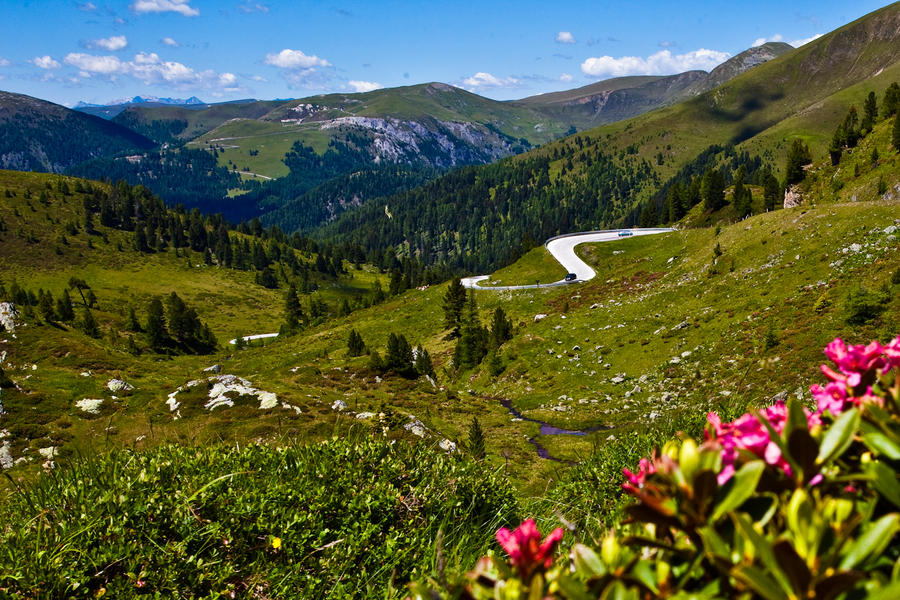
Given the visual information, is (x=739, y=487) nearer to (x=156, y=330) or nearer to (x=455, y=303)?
(x=455, y=303)

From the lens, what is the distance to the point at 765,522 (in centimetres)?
142

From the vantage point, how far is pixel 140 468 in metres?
5.61

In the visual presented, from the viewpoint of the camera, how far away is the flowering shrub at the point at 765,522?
1.19m

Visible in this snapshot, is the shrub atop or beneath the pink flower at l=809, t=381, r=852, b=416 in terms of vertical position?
beneath

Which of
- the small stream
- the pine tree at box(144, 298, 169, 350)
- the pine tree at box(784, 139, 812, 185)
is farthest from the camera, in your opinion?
the pine tree at box(144, 298, 169, 350)

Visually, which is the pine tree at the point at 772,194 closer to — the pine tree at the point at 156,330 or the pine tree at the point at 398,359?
the pine tree at the point at 398,359

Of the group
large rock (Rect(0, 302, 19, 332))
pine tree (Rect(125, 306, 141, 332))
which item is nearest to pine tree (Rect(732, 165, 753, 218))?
large rock (Rect(0, 302, 19, 332))

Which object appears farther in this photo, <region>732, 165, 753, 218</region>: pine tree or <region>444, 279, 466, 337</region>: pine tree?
<region>732, 165, 753, 218</region>: pine tree

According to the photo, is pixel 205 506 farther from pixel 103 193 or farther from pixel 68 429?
pixel 103 193

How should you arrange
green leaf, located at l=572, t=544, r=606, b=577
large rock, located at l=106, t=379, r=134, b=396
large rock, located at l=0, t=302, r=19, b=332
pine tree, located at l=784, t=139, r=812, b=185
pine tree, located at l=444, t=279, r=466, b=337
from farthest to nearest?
pine tree, located at l=784, t=139, r=812, b=185 < pine tree, located at l=444, t=279, r=466, b=337 < large rock, located at l=0, t=302, r=19, b=332 < large rock, located at l=106, t=379, r=134, b=396 < green leaf, located at l=572, t=544, r=606, b=577

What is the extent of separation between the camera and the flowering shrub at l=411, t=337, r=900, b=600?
119 centimetres

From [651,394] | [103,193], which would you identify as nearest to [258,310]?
[103,193]

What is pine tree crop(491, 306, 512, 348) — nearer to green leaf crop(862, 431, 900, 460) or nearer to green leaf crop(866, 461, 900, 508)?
green leaf crop(862, 431, 900, 460)

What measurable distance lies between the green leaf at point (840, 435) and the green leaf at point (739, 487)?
10.5 inches
